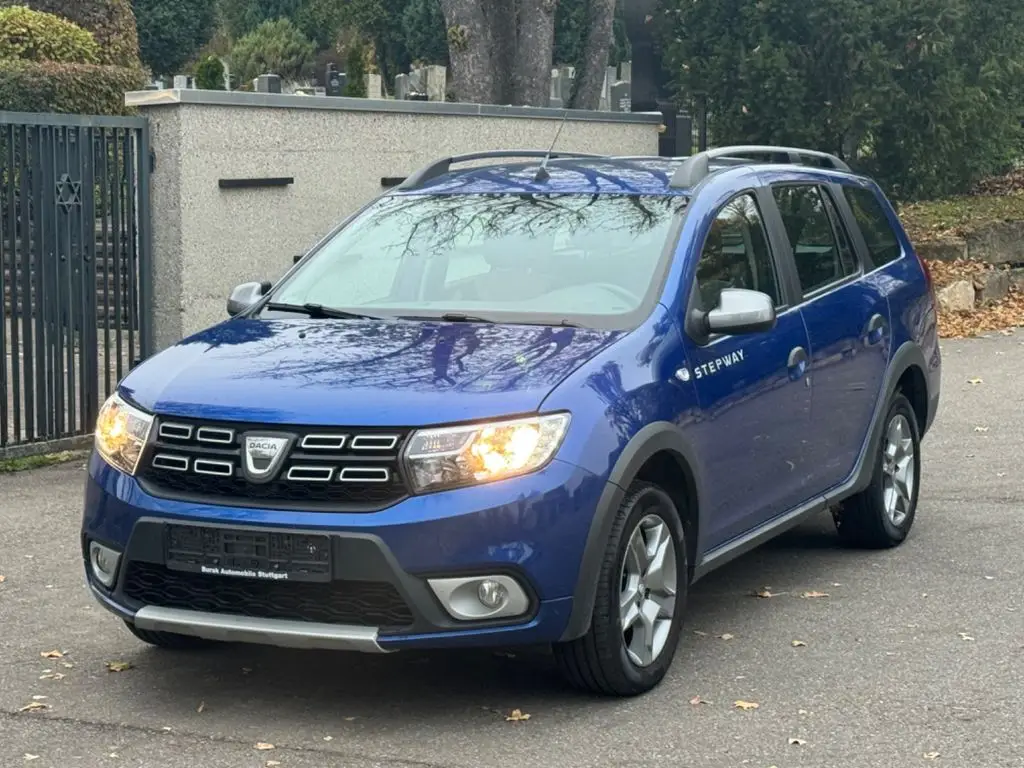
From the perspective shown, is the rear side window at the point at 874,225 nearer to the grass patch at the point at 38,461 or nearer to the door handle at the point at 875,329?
the door handle at the point at 875,329

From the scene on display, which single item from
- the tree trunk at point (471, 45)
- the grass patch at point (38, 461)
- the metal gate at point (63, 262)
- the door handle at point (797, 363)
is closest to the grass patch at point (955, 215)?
the tree trunk at point (471, 45)

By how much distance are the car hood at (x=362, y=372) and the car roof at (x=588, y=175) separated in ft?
3.24

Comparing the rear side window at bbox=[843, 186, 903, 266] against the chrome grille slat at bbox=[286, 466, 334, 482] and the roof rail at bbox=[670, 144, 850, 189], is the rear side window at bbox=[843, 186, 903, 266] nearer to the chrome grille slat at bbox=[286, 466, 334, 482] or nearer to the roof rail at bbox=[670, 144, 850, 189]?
the roof rail at bbox=[670, 144, 850, 189]

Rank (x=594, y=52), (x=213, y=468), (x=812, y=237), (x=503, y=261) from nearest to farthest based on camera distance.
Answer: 1. (x=213, y=468)
2. (x=503, y=261)
3. (x=812, y=237)
4. (x=594, y=52)

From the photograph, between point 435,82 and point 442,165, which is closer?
point 442,165

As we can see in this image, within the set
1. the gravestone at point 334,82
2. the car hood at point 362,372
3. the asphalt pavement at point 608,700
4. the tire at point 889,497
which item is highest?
the gravestone at point 334,82

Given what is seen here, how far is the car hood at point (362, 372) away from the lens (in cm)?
505

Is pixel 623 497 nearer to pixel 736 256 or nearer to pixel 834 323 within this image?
pixel 736 256

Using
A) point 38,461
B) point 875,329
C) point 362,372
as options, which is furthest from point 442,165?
point 38,461

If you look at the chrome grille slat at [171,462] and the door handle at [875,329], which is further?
the door handle at [875,329]

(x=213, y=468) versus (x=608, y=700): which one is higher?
(x=213, y=468)

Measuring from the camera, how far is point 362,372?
530cm

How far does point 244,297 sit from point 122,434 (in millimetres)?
1294

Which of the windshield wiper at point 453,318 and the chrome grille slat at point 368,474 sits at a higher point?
the windshield wiper at point 453,318
